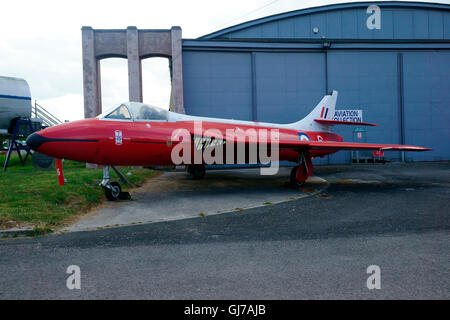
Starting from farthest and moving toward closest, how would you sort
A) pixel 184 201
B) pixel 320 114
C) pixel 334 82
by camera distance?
pixel 334 82, pixel 320 114, pixel 184 201

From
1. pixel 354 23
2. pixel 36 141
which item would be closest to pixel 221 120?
pixel 36 141

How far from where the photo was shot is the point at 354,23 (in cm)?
2383

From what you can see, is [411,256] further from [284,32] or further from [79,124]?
[284,32]

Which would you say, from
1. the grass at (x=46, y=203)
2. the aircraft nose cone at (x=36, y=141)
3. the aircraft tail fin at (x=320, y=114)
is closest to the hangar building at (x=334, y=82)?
the aircraft tail fin at (x=320, y=114)

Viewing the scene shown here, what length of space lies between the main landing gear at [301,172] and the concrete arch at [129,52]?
8669 mm

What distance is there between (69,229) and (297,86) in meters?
17.0

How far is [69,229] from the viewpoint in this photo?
17.6 ft

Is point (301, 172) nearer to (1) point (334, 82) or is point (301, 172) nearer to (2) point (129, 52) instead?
(1) point (334, 82)

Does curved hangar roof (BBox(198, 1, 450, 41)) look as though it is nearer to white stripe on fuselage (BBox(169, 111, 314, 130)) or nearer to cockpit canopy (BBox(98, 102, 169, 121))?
white stripe on fuselage (BBox(169, 111, 314, 130))

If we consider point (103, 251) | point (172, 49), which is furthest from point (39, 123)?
point (103, 251)

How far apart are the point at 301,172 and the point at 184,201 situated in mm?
4586

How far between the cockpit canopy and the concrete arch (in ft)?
25.3

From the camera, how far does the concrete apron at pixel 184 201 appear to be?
20.1 ft

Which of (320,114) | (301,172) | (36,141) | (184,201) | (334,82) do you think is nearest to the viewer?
(36,141)
